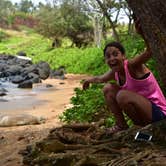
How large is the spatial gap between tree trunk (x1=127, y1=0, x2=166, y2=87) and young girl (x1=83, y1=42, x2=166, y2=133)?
529 mm

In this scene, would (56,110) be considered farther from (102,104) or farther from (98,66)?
(98,66)

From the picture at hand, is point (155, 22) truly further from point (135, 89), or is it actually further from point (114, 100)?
point (114, 100)

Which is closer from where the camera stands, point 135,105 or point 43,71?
point 135,105

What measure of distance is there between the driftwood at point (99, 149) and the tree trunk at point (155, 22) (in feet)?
2.27

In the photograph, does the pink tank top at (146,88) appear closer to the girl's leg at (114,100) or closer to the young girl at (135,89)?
the young girl at (135,89)

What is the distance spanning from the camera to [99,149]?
4082 millimetres

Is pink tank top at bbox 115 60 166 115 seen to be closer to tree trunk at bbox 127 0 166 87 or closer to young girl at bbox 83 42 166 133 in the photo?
young girl at bbox 83 42 166 133

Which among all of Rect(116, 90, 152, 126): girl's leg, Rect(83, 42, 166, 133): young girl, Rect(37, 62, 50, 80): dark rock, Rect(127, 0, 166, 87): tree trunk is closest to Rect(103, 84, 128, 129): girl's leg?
Rect(83, 42, 166, 133): young girl

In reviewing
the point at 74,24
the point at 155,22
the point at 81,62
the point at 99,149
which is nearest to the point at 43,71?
the point at 81,62

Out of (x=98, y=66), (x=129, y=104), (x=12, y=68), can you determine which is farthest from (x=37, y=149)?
(x=12, y=68)

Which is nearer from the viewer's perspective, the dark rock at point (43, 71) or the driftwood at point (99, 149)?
the driftwood at point (99, 149)

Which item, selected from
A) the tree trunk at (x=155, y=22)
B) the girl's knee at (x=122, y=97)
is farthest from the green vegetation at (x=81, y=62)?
the tree trunk at (x=155, y=22)

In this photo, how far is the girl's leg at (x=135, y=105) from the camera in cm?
436

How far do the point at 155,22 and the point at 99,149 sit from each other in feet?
4.00
